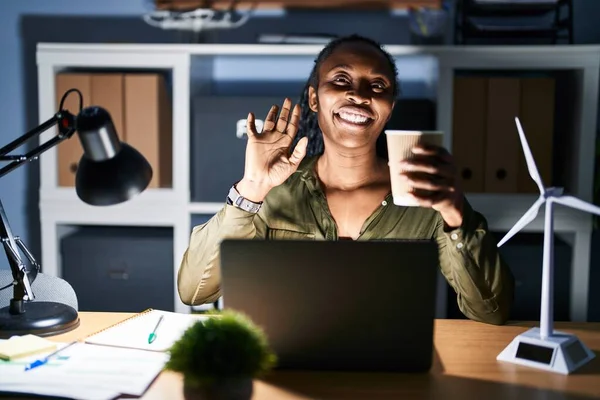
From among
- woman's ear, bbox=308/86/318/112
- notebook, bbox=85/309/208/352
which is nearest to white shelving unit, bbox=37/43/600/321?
woman's ear, bbox=308/86/318/112

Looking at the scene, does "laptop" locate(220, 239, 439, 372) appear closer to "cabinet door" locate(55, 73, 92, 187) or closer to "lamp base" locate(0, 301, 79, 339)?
"lamp base" locate(0, 301, 79, 339)

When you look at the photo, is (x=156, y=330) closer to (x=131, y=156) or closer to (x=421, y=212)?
(x=131, y=156)

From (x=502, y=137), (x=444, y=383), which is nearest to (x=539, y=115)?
(x=502, y=137)

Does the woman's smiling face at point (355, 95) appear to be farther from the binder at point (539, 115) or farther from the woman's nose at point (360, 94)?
the binder at point (539, 115)

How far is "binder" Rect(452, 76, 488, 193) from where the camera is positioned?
248cm

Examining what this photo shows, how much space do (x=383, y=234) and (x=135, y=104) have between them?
1072 millimetres

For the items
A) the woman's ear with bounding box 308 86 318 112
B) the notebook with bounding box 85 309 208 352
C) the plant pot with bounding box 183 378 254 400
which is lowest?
the notebook with bounding box 85 309 208 352

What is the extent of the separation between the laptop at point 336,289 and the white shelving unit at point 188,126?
142cm

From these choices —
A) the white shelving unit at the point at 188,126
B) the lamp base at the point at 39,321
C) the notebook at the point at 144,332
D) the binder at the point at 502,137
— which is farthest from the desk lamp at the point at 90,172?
the binder at the point at 502,137

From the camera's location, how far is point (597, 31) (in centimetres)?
270

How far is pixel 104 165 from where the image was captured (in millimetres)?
1272

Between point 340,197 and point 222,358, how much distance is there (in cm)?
107

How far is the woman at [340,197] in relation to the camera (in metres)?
1.57

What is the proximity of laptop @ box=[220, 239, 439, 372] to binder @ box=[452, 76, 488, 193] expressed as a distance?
144 centimetres
